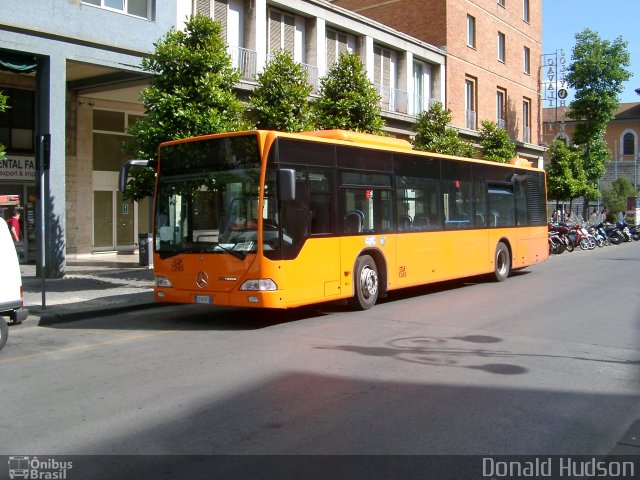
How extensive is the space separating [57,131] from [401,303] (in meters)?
9.53

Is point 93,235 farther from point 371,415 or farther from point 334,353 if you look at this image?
point 371,415

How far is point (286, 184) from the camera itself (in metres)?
9.12

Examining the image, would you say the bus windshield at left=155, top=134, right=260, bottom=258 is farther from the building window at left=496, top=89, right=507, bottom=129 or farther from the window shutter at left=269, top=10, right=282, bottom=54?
the building window at left=496, top=89, right=507, bottom=129

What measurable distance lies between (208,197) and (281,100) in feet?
19.8

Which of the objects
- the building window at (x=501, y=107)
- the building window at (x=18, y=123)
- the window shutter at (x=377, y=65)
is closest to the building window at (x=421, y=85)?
the window shutter at (x=377, y=65)

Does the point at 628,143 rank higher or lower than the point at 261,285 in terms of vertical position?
higher

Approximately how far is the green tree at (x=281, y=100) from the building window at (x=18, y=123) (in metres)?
8.80

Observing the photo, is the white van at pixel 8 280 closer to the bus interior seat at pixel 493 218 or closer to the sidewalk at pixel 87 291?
the sidewalk at pixel 87 291

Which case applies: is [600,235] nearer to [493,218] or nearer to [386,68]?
[386,68]

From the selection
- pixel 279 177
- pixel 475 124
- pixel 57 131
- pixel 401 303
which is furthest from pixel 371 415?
pixel 475 124

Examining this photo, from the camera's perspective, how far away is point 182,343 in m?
8.62

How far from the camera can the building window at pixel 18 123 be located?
768 inches

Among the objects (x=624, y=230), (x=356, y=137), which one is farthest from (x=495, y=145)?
(x=356, y=137)

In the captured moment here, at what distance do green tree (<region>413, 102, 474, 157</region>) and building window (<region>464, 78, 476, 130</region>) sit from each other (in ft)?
33.3
